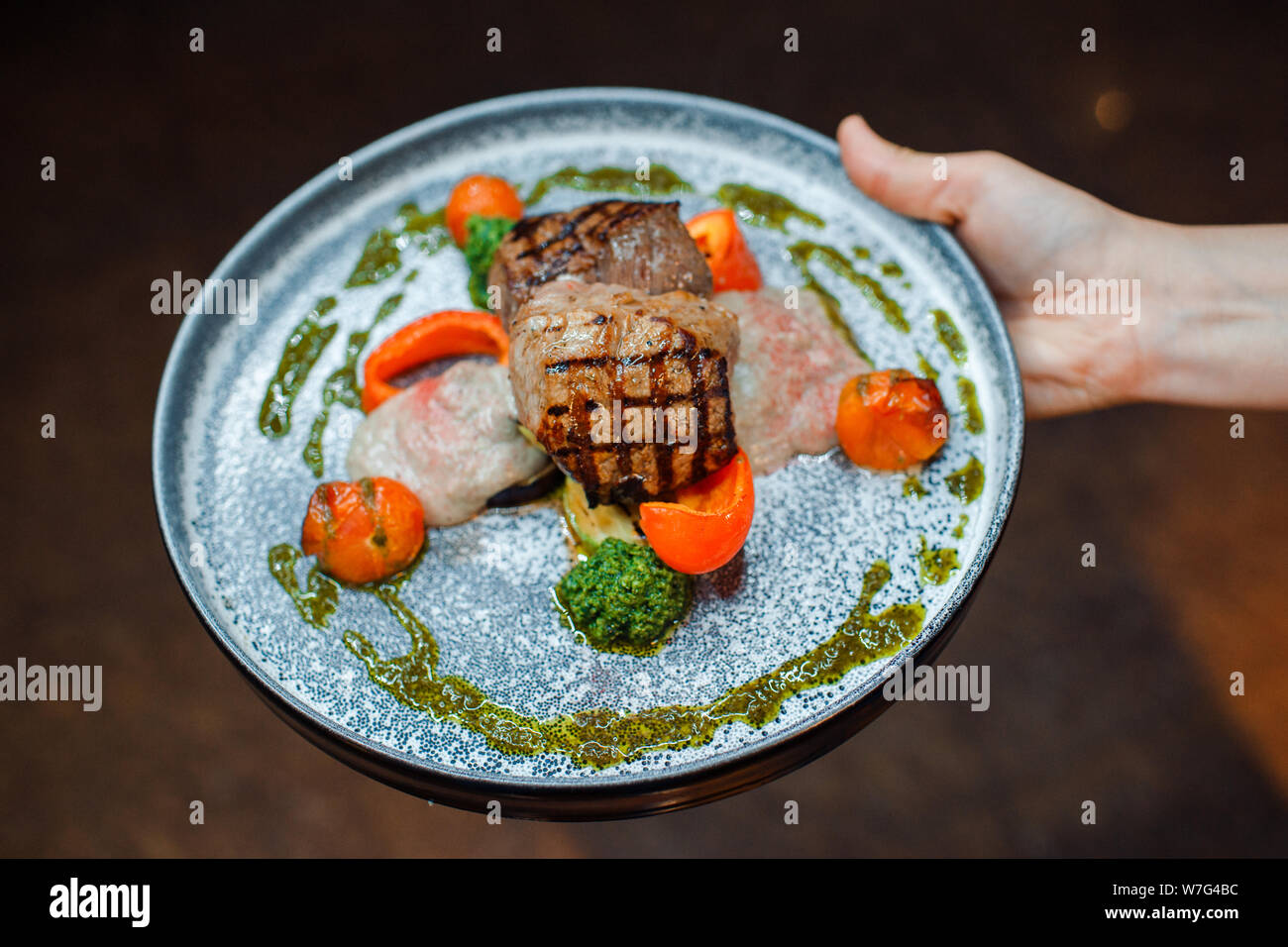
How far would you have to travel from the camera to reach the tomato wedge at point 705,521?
283 cm

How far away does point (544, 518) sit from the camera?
10.3ft

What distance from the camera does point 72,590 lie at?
4582 mm

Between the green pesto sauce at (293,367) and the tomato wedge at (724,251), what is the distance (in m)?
1.20

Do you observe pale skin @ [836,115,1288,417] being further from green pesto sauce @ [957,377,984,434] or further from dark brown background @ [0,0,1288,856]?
dark brown background @ [0,0,1288,856]

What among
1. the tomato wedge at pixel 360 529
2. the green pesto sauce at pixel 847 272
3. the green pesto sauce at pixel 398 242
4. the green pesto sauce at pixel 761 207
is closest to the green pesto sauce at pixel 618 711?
the tomato wedge at pixel 360 529

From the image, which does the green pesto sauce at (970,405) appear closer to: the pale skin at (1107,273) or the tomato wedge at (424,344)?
the pale skin at (1107,273)

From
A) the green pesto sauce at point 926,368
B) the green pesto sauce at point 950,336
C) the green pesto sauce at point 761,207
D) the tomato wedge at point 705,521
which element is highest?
the green pesto sauce at point 761,207

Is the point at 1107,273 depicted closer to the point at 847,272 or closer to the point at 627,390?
the point at 847,272

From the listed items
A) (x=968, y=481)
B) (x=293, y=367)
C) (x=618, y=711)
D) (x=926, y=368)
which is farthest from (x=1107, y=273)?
(x=293, y=367)

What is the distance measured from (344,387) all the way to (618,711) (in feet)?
4.44

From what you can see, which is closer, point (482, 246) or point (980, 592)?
point (482, 246)

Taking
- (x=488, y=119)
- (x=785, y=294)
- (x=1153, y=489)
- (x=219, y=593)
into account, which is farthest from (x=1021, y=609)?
(x=219, y=593)

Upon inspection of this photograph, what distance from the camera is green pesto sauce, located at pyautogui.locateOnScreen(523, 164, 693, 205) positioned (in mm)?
3637

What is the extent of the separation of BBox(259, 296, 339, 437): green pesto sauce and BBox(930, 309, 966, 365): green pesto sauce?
6.24ft
